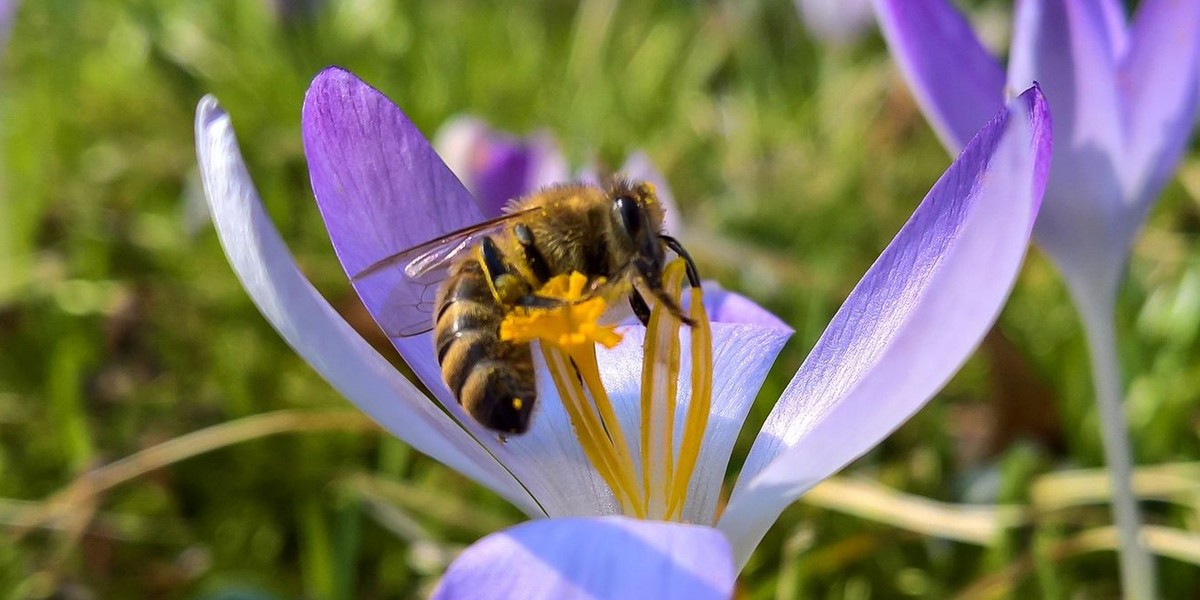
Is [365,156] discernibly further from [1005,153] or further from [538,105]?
[538,105]

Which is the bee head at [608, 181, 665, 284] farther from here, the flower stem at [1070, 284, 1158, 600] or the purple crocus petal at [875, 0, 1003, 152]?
the flower stem at [1070, 284, 1158, 600]

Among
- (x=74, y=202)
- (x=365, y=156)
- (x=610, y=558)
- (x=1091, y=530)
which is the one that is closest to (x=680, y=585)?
(x=610, y=558)

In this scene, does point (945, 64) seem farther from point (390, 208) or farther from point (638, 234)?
point (390, 208)

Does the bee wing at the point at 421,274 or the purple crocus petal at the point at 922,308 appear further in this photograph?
the bee wing at the point at 421,274

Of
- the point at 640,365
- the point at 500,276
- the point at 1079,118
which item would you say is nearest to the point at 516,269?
the point at 500,276

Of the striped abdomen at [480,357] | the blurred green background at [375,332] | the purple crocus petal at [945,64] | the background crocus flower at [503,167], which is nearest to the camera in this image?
the striped abdomen at [480,357]

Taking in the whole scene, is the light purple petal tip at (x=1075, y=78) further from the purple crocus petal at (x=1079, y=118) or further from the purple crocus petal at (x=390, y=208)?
the purple crocus petal at (x=390, y=208)

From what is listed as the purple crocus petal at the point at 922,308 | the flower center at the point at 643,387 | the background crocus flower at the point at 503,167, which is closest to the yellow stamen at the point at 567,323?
the flower center at the point at 643,387

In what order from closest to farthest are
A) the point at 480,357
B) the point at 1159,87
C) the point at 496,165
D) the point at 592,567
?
1. the point at 592,567
2. the point at 480,357
3. the point at 1159,87
4. the point at 496,165
